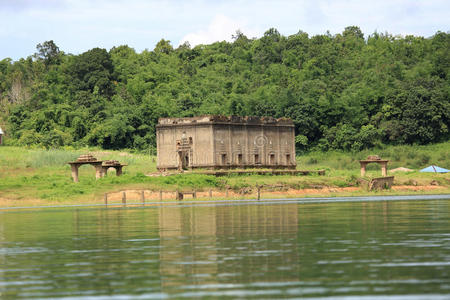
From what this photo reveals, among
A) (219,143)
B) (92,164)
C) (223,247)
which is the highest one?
(219,143)

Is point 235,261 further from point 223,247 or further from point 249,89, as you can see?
point 249,89

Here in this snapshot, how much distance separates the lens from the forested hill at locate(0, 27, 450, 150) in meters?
110

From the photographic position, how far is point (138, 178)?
70.2 meters

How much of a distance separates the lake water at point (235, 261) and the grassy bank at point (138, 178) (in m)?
32.6

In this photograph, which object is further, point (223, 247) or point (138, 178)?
point (138, 178)

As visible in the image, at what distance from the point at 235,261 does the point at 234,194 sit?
5254cm

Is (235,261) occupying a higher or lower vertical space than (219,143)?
lower

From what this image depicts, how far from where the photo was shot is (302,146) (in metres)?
112

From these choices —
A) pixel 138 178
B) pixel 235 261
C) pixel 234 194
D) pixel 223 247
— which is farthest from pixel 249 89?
pixel 235 261

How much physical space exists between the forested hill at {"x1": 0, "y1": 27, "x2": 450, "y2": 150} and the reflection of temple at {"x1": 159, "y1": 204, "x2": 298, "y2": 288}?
7502cm

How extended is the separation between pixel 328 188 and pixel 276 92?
160ft

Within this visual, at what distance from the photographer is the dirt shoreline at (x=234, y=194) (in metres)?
64.0

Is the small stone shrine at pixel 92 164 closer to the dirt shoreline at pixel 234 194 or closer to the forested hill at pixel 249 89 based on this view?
the dirt shoreline at pixel 234 194

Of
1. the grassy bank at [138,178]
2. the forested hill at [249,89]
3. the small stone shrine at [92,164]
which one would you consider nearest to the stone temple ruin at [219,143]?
the grassy bank at [138,178]
